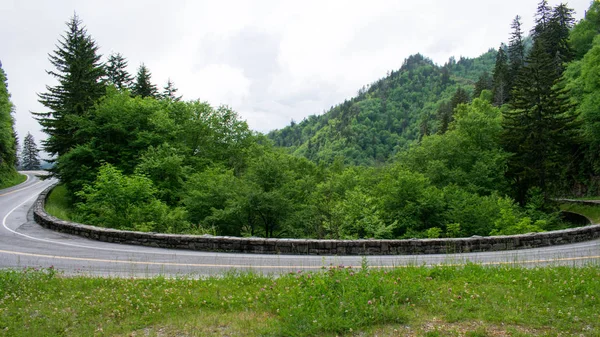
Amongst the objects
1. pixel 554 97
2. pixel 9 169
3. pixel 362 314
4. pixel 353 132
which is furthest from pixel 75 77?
pixel 353 132

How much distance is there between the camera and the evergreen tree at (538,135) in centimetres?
3425

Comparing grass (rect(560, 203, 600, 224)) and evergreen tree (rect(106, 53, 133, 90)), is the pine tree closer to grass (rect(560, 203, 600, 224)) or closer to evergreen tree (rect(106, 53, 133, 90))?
evergreen tree (rect(106, 53, 133, 90))

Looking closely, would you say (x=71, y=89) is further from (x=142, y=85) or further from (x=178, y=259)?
(x=178, y=259)

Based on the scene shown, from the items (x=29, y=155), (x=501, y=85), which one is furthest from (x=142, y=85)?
(x=29, y=155)

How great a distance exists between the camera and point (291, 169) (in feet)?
129

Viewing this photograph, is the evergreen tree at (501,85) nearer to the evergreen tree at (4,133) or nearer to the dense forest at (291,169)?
the dense forest at (291,169)

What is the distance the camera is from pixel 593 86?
38.5 metres

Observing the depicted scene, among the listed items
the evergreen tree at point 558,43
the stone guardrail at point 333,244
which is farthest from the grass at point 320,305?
the evergreen tree at point 558,43

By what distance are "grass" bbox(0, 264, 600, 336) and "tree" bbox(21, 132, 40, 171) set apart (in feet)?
380

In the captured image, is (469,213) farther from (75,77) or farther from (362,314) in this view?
(75,77)

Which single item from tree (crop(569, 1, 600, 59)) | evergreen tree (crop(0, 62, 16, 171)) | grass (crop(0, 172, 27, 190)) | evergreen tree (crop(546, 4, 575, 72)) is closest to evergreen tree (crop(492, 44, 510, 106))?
evergreen tree (crop(546, 4, 575, 72))

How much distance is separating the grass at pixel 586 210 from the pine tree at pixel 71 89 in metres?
42.9

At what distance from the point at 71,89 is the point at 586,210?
4744 centimetres

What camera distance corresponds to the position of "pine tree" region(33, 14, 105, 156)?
34.9 metres
